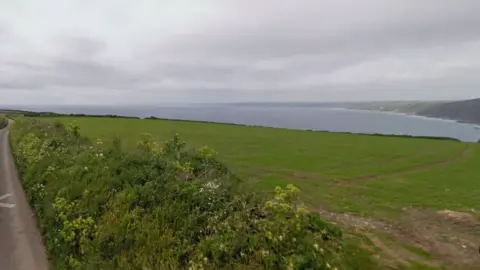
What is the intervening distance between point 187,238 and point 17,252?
385 cm

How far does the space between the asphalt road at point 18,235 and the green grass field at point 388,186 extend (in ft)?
23.5

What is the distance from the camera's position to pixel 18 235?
7805 mm

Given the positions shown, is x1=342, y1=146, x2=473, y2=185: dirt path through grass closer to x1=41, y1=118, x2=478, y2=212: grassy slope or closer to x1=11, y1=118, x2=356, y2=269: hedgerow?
x1=41, y1=118, x2=478, y2=212: grassy slope

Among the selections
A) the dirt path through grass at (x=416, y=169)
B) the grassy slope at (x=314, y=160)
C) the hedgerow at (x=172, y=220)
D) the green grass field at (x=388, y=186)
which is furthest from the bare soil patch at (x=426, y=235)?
the dirt path through grass at (x=416, y=169)

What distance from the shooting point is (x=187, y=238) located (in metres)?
6.18

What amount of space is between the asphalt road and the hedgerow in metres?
0.24

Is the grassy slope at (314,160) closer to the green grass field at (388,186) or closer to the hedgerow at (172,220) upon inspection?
the green grass field at (388,186)

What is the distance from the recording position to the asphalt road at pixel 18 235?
6.57m

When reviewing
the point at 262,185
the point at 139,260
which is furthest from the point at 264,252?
the point at 262,185

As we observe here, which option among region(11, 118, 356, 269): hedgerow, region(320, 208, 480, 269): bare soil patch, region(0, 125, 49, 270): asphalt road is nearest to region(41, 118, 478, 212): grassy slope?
region(320, 208, 480, 269): bare soil patch

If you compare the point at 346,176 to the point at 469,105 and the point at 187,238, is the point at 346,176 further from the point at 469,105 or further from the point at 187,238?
the point at 469,105

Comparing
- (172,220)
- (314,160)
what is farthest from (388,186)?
(172,220)

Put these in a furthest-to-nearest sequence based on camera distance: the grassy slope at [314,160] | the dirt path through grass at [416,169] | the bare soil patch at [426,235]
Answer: the grassy slope at [314,160], the dirt path through grass at [416,169], the bare soil patch at [426,235]

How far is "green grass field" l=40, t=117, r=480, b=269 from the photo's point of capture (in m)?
8.41
